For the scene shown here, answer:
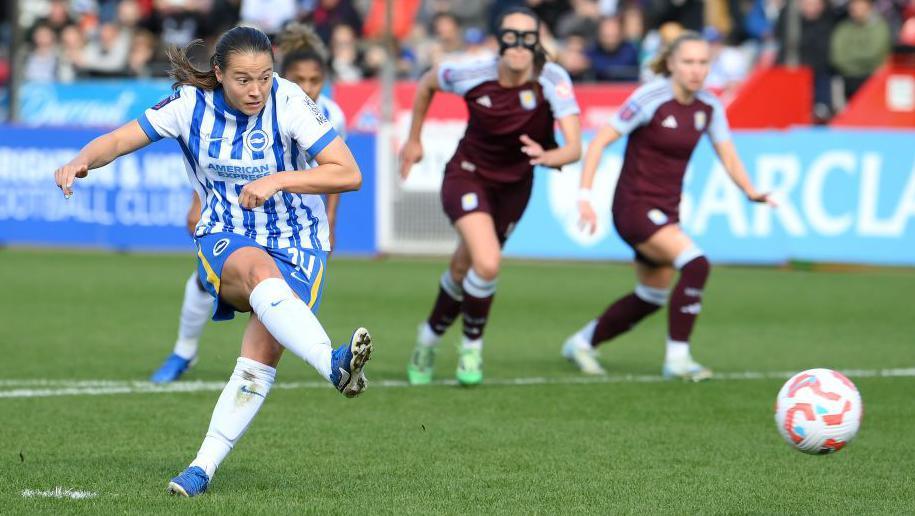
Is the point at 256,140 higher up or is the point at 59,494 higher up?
the point at 256,140

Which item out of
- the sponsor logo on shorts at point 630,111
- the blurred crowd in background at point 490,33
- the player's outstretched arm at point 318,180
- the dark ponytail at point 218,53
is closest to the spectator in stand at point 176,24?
the blurred crowd in background at point 490,33

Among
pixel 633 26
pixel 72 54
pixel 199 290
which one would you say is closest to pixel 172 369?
pixel 199 290

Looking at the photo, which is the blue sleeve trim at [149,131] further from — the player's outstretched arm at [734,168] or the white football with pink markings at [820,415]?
the player's outstretched arm at [734,168]

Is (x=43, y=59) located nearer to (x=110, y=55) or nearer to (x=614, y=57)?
(x=110, y=55)

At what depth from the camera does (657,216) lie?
902 centimetres

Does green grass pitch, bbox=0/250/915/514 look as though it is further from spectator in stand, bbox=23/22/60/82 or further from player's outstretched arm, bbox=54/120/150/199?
spectator in stand, bbox=23/22/60/82

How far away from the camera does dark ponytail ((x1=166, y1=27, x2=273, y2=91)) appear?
5.47 m

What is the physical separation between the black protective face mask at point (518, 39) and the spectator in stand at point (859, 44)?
10.8 metres

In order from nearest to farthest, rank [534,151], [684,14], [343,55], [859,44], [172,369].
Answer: [534,151]
[172,369]
[859,44]
[684,14]
[343,55]

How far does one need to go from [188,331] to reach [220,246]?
123 inches

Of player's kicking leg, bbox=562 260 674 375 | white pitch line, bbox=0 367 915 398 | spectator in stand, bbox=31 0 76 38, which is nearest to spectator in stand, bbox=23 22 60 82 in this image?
spectator in stand, bbox=31 0 76 38

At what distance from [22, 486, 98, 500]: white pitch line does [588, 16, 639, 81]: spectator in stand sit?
1435cm

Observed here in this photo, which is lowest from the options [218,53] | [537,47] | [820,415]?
[820,415]

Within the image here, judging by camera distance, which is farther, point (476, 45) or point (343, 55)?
point (343, 55)
